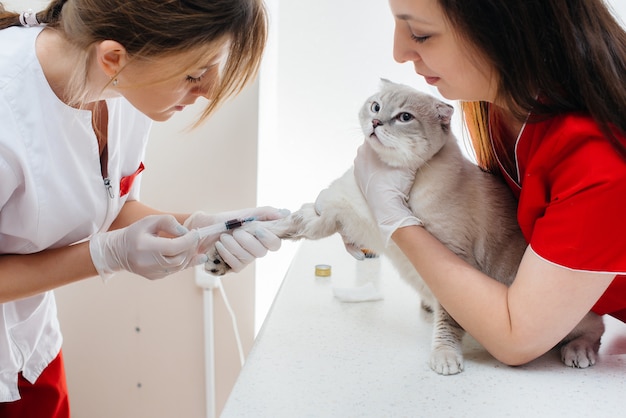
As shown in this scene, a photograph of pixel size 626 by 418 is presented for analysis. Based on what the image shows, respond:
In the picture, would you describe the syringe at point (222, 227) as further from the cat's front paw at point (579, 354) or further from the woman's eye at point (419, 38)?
the cat's front paw at point (579, 354)

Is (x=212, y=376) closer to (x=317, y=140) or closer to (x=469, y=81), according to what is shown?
(x=317, y=140)

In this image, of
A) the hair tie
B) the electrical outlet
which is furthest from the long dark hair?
the electrical outlet

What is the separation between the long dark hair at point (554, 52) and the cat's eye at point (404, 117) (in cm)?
28

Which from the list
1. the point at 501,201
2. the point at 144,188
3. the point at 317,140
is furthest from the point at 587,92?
the point at 144,188

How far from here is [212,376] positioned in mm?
1855

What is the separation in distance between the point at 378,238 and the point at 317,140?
2.64 ft

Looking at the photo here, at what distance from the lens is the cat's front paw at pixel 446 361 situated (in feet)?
3.09

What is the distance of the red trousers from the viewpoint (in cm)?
131

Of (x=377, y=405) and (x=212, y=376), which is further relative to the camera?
(x=212, y=376)

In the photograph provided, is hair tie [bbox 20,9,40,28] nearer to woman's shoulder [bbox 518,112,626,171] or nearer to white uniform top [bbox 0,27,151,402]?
white uniform top [bbox 0,27,151,402]

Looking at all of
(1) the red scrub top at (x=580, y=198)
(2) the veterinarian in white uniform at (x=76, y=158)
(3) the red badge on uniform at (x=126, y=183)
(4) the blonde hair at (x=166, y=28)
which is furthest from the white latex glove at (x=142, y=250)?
(1) the red scrub top at (x=580, y=198)

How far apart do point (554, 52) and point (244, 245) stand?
2.14 feet

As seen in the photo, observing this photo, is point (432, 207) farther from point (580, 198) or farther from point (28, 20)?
point (28, 20)

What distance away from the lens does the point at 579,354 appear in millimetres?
976
